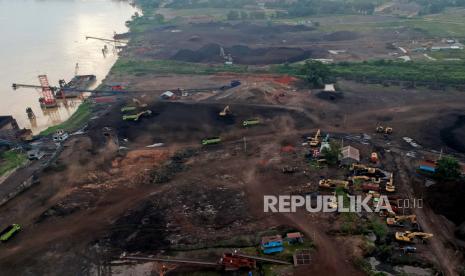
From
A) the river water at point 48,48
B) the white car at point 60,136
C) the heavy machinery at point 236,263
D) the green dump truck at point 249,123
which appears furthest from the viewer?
the river water at point 48,48

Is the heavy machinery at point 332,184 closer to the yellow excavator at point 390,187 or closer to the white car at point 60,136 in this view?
the yellow excavator at point 390,187

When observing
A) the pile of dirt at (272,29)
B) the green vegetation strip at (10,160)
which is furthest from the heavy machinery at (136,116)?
the pile of dirt at (272,29)

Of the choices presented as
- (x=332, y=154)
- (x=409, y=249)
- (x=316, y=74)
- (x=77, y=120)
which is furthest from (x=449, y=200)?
(x=77, y=120)

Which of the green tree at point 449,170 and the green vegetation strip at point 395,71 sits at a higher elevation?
the green vegetation strip at point 395,71

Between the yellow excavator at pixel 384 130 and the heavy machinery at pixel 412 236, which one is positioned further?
the yellow excavator at pixel 384 130

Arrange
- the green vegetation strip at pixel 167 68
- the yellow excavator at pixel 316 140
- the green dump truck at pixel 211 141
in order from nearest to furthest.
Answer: the yellow excavator at pixel 316 140
the green dump truck at pixel 211 141
the green vegetation strip at pixel 167 68

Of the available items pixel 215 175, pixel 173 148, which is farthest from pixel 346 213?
pixel 173 148
